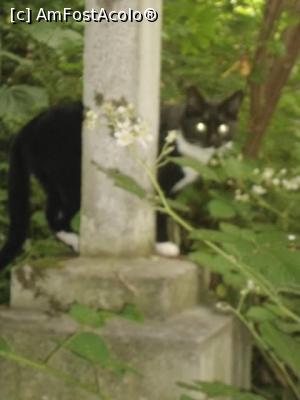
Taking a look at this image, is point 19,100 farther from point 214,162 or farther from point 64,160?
point 214,162

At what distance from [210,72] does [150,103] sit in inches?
43.1

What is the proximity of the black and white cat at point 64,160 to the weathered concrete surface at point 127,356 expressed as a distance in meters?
0.49

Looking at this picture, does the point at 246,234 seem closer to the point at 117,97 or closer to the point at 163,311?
the point at 163,311

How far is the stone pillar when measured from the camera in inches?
96.3

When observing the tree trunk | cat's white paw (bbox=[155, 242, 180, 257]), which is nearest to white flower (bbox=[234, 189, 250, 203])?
cat's white paw (bbox=[155, 242, 180, 257])

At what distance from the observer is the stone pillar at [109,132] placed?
96.3 inches

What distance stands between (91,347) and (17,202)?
1.19m

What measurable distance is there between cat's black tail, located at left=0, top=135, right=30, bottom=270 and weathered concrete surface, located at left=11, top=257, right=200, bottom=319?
0.41m

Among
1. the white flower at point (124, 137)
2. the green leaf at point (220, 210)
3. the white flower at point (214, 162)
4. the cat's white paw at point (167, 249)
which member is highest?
the white flower at point (124, 137)

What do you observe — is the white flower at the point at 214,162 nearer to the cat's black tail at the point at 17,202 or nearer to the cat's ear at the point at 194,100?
the cat's ear at the point at 194,100

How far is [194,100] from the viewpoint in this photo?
3.06 meters

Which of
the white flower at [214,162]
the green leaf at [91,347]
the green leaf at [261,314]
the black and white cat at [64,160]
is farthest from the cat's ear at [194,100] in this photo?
the green leaf at [91,347]

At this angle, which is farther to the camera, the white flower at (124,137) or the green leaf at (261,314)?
the green leaf at (261,314)

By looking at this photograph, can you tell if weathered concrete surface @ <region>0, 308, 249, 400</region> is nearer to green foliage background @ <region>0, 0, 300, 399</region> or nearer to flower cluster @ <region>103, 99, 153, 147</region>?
green foliage background @ <region>0, 0, 300, 399</region>
